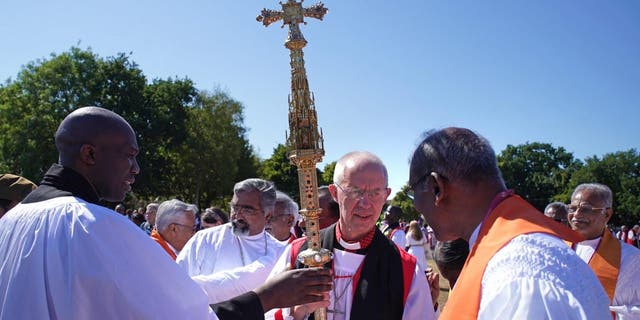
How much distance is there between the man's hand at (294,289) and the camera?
3021mm

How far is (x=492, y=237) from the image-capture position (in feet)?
6.78

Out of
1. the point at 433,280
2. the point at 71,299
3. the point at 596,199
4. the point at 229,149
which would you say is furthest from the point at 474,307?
the point at 229,149

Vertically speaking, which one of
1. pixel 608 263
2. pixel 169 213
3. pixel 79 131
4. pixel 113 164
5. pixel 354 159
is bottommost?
pixel 608 263

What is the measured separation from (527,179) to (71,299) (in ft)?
267

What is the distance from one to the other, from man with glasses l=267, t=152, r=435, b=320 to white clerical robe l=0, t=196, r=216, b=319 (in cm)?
125

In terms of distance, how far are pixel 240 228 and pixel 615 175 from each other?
72.9m

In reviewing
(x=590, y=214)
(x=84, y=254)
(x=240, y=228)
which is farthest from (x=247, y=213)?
(x=590, y=214)

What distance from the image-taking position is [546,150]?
261 ft

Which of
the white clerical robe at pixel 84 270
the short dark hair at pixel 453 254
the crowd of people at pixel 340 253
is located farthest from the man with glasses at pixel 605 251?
the white clerical robe at pixel 84 270

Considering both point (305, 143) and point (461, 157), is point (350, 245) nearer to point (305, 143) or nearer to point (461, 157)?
point (305, 143)

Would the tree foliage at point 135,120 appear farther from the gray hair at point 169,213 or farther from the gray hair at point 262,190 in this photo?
the gray hair at point 262,190

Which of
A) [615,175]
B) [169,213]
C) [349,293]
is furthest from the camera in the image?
[615,175]

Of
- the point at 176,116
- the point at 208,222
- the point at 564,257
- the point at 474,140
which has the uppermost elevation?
the point at 176,116

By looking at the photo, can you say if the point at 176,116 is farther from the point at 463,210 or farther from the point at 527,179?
the point at 527,179
